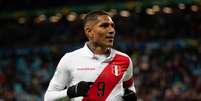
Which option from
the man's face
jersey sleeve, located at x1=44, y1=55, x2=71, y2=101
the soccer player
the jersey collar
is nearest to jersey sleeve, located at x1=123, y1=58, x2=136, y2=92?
the soccer player

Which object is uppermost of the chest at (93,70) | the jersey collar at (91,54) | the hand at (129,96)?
the jersey collar at (91,54)

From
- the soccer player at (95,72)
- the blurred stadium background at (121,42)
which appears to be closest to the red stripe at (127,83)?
the soccer player at (95,72)

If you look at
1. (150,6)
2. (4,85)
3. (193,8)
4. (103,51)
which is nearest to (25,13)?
(4,85)

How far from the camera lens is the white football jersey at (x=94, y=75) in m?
5.20

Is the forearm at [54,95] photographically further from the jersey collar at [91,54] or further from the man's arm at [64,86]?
the jersey collar at [91,54]

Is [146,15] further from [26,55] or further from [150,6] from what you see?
[26,55]

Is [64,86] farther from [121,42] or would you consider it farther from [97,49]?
[121,42]

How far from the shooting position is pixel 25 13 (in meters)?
20.5

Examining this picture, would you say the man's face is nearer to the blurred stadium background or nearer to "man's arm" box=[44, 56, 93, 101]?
"man's arm" box=[44, 56, 93, 101]

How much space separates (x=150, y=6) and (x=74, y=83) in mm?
12586

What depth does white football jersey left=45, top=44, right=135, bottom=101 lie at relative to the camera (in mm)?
5195

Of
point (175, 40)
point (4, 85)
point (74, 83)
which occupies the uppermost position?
point (74, 83)

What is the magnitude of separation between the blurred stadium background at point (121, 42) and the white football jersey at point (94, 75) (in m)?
8.96

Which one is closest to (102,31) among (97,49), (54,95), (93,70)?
(97,49)
